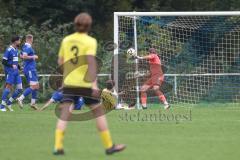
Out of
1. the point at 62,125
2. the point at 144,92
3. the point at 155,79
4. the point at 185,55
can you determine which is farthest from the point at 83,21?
the point at 185,55

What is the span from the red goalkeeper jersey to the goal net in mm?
472

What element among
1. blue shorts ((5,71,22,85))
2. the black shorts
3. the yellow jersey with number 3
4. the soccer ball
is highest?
the yellow jersey with number 3

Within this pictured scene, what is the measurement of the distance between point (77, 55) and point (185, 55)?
14.5 metres

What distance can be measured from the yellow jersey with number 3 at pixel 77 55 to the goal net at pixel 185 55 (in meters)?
11.6

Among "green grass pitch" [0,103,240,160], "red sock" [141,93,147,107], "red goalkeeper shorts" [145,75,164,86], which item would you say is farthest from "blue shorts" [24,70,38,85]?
"red goalkeeper shorts" [145,75,164,86]

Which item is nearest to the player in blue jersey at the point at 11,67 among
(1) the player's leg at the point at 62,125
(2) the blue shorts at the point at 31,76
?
(2) the blue shorts at the point at 31,76

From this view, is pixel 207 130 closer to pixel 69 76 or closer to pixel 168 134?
pixel 168 134

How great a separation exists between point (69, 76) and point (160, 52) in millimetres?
13365

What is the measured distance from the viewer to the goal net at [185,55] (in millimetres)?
23078

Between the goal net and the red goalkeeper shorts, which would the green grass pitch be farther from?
the goal net

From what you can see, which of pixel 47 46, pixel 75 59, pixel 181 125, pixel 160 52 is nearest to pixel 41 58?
pixel 47 46

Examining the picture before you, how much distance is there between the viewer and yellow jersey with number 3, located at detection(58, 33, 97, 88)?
10.7m

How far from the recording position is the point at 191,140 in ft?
42.5

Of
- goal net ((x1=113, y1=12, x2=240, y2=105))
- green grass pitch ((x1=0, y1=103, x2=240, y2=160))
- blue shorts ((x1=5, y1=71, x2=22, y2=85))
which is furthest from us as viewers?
goal net ((x1=113, y1=12, x2=240, y2=105))
